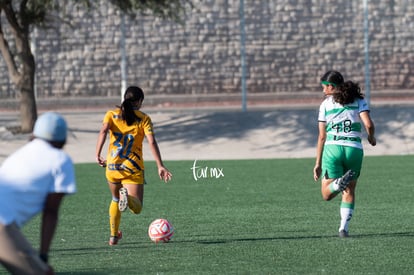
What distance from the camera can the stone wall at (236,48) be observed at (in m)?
41.3

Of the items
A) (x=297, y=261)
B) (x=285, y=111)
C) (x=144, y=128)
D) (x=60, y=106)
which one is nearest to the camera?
(x=297, y=261)

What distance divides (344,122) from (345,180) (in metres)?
0.70

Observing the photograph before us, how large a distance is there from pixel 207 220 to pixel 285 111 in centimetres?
2032

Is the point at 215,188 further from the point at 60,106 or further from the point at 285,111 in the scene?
the point at 60,106

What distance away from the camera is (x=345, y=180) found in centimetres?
1197

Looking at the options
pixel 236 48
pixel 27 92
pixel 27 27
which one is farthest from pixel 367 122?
pixel 236 48

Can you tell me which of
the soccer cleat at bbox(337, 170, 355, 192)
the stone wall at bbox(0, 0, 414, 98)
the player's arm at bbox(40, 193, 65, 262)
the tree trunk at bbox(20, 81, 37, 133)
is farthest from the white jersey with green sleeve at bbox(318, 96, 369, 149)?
the stone wall at bbox(0, 0, 414, 98)

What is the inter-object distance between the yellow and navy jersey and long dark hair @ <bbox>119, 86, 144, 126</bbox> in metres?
0.06

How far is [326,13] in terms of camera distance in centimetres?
4300

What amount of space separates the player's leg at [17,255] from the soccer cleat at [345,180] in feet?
19.1

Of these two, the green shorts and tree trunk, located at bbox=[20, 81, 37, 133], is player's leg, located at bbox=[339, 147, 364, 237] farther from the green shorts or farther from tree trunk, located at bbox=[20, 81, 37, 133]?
tree trunk, located at bbox=[20, 81, 37, 133]

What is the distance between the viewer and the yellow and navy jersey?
39.1 ft

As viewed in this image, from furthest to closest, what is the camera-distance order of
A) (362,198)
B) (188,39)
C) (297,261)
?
(188,39), (362,198), (297,261)

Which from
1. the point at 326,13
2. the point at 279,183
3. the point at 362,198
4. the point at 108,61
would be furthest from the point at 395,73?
the point at 362,198
